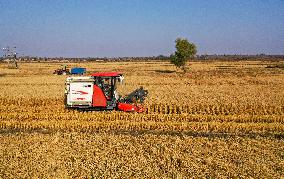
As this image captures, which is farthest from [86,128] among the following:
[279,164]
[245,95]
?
[245,95]

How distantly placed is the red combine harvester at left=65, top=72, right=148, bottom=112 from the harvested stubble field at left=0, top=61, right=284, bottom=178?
0.60 metres

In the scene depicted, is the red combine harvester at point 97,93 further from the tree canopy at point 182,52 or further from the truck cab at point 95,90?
the tree canopy at point 182,52

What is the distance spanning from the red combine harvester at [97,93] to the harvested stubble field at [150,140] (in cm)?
60

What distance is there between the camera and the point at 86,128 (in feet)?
68.5

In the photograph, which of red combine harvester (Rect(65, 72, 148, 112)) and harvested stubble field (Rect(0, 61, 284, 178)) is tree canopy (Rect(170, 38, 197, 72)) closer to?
harvested stubble field (Rect(0, 61, 284, 178))

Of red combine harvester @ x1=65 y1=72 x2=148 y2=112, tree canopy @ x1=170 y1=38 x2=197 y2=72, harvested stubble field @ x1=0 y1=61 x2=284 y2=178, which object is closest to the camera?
harvested stubble field @ x1=0 y1=61 x2=284 y2=178

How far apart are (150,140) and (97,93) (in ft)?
23.5

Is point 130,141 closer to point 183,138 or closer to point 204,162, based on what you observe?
point 183,138

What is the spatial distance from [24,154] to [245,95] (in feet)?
71.8

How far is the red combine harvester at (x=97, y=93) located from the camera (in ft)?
76.9

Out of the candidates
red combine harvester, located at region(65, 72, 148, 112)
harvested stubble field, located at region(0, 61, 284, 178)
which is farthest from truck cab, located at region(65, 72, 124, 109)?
harvested stubble field, located at region(0, 61, 284, 178)

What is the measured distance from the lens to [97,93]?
23422mm

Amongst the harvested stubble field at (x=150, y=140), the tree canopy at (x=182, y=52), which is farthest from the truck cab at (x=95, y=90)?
the tree canopy at (x=182, y=52)

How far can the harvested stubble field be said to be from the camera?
13.6 metres
